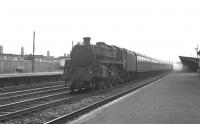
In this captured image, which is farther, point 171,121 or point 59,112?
point 59,112

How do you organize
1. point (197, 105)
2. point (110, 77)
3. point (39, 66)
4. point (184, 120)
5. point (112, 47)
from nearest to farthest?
point (184, 120) < point (197, 105) < point (110, 77) < point (112, 47) < point (39, 66)

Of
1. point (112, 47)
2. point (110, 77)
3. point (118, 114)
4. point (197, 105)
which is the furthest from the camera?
point (112, 47)

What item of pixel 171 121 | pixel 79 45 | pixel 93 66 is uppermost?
pixel 79 45

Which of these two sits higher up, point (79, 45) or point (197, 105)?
point (79, 45)

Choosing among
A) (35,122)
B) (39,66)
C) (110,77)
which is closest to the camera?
(35,122)

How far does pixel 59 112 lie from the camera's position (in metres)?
10.4

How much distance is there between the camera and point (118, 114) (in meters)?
10.3

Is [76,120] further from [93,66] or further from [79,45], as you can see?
[79,45]

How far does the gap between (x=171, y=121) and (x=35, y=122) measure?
419 centimetres

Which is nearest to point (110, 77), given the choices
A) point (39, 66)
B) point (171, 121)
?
point (171, 121)

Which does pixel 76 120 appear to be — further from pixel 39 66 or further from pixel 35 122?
pixel 39 66

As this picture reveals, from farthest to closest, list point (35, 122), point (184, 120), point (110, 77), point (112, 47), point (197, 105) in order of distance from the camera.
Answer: point (112, 47) < point (110, 77) < point (197, 105) < point (184, 120) < point (35, 122)

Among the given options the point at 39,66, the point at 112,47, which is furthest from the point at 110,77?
the point at 39,66

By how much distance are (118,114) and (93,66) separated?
25.3ft
